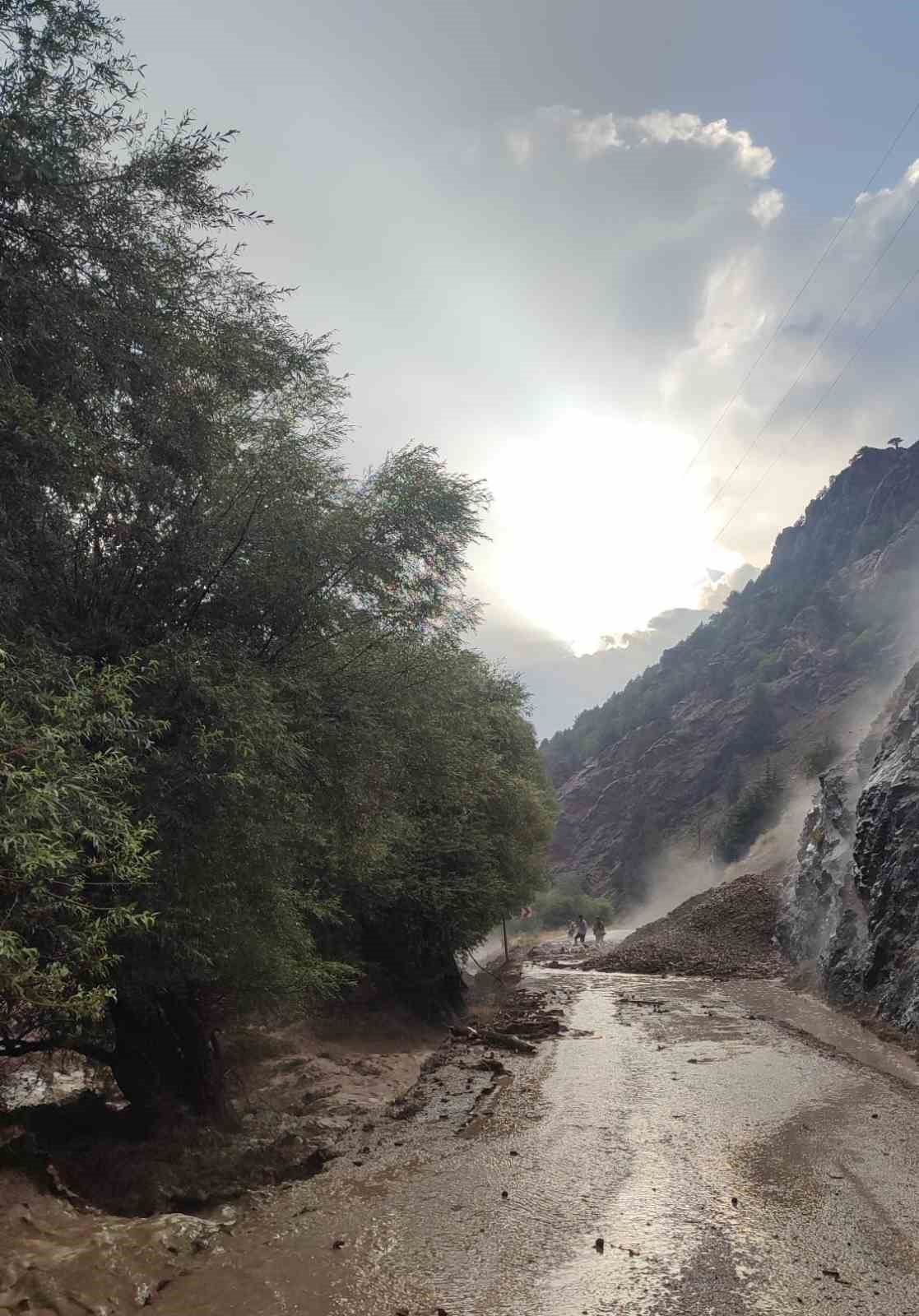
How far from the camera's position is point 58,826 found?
5.91 m

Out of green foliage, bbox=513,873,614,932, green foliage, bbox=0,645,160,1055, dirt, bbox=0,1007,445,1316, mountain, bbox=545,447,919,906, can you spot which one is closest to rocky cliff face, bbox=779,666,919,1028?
dirt, bbox=0,1007,445,1316

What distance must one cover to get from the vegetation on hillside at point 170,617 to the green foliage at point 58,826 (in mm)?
46

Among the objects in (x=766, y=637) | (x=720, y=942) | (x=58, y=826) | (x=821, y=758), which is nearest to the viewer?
(x=58, y=826)

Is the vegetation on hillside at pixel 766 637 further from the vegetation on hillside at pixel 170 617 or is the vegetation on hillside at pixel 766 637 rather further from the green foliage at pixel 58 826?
the green foliage at pixel 58 826

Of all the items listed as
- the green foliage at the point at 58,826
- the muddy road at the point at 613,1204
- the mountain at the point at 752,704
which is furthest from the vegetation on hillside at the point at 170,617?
the mountain at the point at 752,704

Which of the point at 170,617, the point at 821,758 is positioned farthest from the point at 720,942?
the point at 821,758

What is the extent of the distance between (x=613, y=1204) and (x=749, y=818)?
93656 mm

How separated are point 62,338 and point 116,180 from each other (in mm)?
2513

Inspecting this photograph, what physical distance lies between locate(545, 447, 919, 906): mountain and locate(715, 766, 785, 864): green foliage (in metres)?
0.19

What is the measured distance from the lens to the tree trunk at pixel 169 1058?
39.0 feet

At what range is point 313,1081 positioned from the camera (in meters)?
16.6

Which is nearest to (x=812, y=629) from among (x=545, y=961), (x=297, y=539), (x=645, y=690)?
(x=645, y=690)

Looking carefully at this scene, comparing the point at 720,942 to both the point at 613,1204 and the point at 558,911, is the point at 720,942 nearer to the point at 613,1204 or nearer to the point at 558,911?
the point at 613,1204

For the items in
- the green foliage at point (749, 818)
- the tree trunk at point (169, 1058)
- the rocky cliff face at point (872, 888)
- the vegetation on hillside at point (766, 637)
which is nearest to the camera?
the tree trunk at point (169, 1058)
